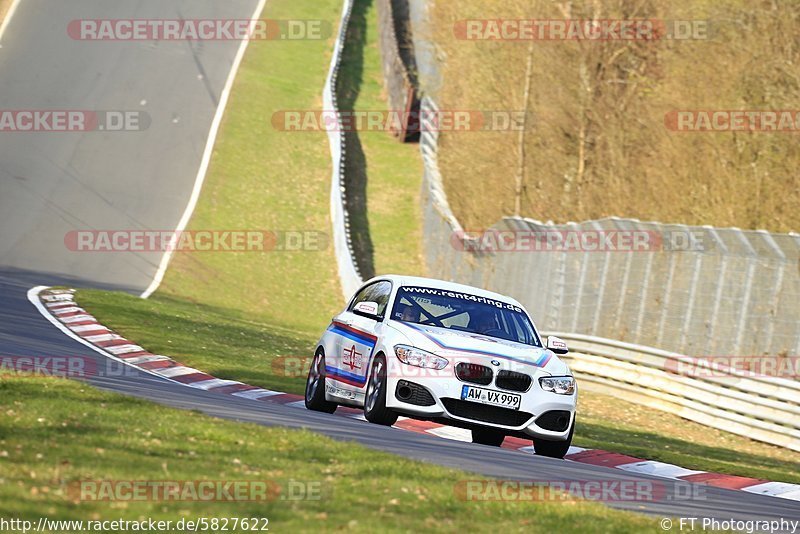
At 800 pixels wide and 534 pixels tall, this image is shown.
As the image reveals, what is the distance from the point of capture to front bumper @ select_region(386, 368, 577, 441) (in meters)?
13.3

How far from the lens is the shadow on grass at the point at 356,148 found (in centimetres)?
3909

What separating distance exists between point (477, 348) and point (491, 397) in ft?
1.67

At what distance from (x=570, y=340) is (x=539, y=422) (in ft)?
40.1

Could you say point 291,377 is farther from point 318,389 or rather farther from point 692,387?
point 692,387

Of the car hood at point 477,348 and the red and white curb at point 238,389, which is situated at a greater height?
the car hood at point 477,348

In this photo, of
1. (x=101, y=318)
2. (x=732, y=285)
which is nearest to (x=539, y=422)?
(x=732, y=285)

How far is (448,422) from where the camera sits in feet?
44.1
